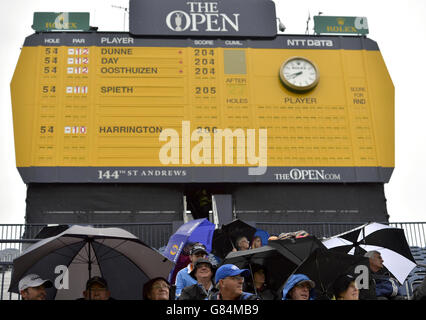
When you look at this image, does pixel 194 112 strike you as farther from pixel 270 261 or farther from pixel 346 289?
pixel 346 289

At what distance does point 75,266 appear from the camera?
6.32m

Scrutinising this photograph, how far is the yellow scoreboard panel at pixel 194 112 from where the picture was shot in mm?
14609

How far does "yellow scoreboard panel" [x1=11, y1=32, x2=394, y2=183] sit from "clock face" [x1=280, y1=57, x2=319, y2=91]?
0.04 metres

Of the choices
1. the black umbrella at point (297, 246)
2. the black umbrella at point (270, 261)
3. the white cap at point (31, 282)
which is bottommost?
the white cap at point (31, 282)

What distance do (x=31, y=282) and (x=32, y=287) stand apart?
5cm

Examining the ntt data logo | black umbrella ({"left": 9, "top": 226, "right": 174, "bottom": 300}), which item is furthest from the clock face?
black umbrella ({"left": 9, "top": 226, "right": 174, "bottom": 300})

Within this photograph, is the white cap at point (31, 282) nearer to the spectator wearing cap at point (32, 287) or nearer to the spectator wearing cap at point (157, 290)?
the spectator wearing cap at point (32, 287)

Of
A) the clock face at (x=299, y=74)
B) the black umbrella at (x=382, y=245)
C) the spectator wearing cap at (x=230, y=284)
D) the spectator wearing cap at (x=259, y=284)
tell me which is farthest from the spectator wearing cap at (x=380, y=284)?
the clock face at (x=299, y=74)

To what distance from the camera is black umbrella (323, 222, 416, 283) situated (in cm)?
810

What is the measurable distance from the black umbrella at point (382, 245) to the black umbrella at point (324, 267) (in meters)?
1.79

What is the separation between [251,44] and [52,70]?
5269 mm
